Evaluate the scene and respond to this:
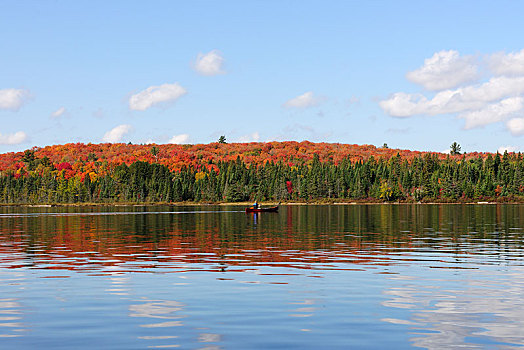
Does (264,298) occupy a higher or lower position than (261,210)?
higher

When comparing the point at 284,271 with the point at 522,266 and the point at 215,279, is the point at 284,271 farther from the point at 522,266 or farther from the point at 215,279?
the point at 522,266

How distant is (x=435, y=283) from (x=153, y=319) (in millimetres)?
15934

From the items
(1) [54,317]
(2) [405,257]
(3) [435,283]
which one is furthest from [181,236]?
(1) [54,317]

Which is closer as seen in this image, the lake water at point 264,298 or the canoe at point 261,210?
the lake water at point 264,298

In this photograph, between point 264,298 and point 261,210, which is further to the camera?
point 261,210

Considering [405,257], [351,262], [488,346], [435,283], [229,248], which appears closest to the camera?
[488,346]

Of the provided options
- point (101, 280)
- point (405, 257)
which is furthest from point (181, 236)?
point (101, 280)

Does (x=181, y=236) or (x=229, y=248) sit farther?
(x=181, y=236)

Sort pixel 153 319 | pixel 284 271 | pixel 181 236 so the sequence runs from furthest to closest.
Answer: pixel 181 236, pixel 284 271, pixel 153 319

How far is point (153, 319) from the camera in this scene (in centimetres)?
2270

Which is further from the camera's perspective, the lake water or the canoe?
the canoe

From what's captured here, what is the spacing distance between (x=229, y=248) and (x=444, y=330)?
3495cm

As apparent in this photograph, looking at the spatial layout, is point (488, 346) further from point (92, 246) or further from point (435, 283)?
point (92, 246)

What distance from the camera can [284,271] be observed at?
37.2 meters
